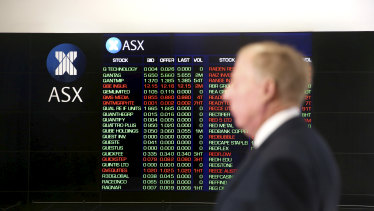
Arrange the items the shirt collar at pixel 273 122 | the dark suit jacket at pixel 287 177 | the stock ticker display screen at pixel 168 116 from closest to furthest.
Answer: the dark suit jacket at pixel 287 177, the shirt collar at pixel 273 122, the stock ticker display screen at pixel 168 116

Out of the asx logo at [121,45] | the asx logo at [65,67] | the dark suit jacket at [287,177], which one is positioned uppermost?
the asx logo at [121,45]

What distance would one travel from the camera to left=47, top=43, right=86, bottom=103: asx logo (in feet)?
11.1

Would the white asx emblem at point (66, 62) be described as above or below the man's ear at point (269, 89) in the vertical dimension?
above

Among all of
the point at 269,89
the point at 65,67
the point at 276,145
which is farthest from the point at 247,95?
the point at 65,67

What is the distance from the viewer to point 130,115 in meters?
3.36

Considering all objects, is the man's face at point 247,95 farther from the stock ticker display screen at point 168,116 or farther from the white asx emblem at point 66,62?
the white asx emblem at point 66,62

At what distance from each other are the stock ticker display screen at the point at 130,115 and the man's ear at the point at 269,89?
238 centimetres

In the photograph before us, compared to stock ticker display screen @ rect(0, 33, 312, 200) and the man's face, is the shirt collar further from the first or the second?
stock ticker display screen @ rect(0, 33, 312, 200)

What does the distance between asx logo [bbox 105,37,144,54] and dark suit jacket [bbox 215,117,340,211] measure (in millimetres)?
2546

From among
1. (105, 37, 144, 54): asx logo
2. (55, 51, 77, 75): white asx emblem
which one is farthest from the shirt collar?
(55, 51, 77, 75): white asx emblem

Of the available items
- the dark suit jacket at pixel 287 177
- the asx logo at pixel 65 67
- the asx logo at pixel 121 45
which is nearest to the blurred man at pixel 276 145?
the dark suit jacket at pixel 287 177

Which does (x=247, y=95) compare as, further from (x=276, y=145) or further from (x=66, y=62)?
(x=66, y=62)

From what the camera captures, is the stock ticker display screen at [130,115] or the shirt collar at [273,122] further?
the stock ticker display screen at [130,115]

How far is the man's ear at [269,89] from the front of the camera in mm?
950
